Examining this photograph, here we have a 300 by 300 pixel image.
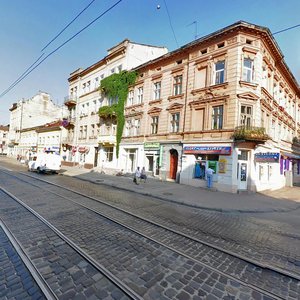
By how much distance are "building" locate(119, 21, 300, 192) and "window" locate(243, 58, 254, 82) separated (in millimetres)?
68

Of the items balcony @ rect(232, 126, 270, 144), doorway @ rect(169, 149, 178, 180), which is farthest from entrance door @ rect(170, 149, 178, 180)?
balcony @ rect(232, 126, 270, 144)

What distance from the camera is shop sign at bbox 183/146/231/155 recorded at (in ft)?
47.3

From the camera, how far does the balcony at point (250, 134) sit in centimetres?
1352

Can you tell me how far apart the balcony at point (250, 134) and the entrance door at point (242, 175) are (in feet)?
6.02

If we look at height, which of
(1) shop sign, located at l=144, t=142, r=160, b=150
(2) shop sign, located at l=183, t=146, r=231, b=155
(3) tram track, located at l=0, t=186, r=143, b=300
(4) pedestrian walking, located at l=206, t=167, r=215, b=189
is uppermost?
(1) shop sign, located at l=144, t=142, r=160, b=150

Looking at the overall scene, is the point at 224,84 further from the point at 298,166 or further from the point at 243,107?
the point at 298,166

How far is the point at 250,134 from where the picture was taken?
1352 cm

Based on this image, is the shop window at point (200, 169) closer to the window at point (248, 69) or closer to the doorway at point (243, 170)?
the doorway at point (243, 170)

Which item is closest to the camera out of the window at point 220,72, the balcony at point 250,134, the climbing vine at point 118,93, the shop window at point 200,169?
the balcony at point 250,134

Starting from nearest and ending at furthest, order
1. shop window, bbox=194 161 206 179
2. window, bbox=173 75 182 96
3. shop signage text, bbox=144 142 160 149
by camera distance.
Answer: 1. shop window, bbox=194 161 206 179
2. window, bbox=173 75 182 96
3. shop signage text, bbox=144 142 160 149

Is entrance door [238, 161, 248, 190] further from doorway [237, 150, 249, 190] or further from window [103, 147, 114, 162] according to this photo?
window [103, 147, 114, 162]

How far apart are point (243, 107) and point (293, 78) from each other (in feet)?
42.8

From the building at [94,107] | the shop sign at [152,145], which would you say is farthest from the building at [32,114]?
the shop sign at [152,145]

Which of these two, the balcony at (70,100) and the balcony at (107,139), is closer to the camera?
the balcony at (107,139)
